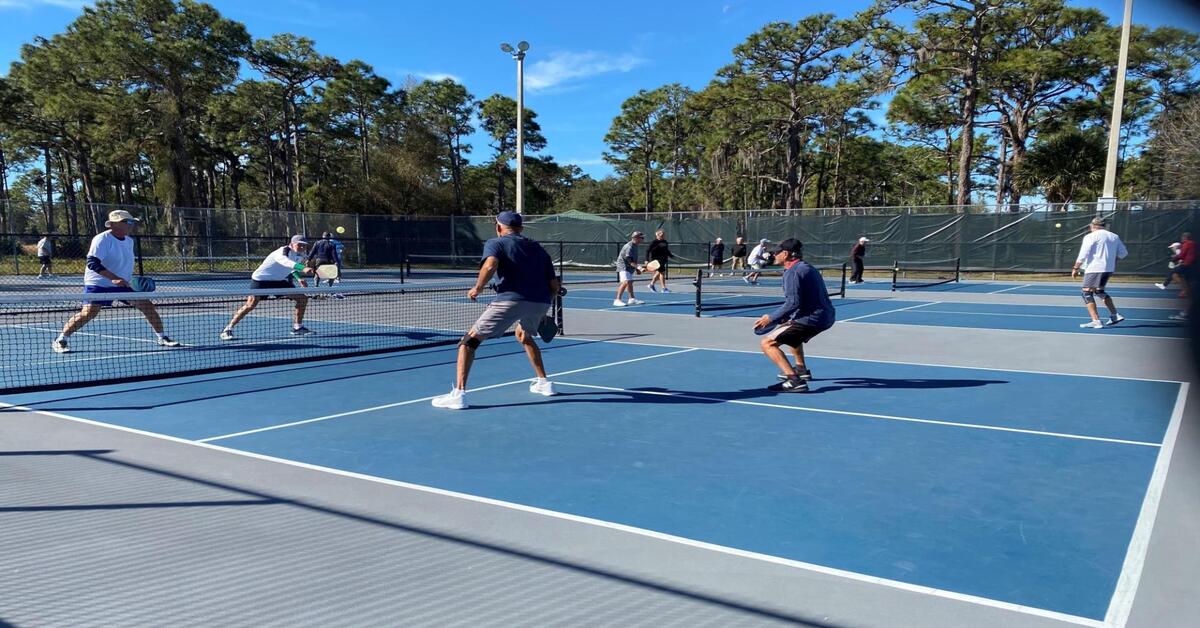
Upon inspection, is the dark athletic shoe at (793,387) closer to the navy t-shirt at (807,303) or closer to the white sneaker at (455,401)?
the navy t-shirt at (807,303)

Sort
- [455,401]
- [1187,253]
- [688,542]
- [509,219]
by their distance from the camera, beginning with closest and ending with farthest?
1. [1187,253]
2. [688,542]
3. [455,401]
4. [509,219]

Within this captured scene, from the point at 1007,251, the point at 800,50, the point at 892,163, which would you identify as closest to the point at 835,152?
the point at 892,163

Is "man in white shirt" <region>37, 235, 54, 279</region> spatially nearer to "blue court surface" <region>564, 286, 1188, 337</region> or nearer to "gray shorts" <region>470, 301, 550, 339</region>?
"blue court surface" <region>564, 286, 1188, 337</region>

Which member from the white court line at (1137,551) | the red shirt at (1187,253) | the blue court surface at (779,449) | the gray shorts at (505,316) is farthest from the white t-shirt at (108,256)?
the red shirt at (1187,253)

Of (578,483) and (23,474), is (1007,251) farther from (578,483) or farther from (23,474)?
(23,474)

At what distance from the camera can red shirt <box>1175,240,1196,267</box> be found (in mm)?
889

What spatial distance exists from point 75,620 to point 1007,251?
3114cm

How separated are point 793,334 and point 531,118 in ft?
190

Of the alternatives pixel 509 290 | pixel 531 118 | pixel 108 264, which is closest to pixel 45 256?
pixel 108 264

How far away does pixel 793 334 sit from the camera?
296 inches

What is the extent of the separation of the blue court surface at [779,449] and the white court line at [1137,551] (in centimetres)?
3

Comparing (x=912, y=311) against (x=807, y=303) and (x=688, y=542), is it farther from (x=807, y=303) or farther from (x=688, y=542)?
(x=688, y=542)

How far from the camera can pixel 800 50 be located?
145 feet

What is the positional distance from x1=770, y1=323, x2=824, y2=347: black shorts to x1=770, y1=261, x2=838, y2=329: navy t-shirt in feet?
0.16
